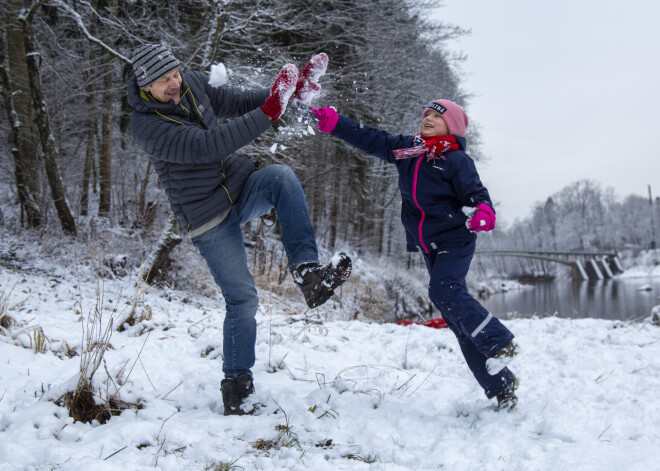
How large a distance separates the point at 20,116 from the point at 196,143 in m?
7.37

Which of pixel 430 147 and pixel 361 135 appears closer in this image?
pixel 430 147

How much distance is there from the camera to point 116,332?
10.9ft

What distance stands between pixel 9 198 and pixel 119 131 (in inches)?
172

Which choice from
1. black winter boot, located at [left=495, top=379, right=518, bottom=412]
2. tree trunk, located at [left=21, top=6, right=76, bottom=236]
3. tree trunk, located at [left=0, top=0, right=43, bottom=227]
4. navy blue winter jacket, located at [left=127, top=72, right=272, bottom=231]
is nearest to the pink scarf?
navy blue winter jacket, located at [left=127, top=72, right=272, bottom=231]

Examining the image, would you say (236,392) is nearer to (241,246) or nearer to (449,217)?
(241,246)

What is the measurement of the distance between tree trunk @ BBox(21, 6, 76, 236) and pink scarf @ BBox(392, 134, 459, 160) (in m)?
6.32

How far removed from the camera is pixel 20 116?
23.7ft

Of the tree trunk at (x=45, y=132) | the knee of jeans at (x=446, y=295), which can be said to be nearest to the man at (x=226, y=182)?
the knee of jeans at (x=446, y=295)

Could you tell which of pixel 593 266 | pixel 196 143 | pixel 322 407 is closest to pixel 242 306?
pixel 322 407

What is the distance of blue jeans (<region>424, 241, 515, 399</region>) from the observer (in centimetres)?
218

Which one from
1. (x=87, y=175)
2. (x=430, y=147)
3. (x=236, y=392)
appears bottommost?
(x=236, y=392)

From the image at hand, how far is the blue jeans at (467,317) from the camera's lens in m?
2.18

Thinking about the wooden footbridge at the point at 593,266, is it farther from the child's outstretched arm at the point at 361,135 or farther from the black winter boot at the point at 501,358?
the black winter boot at the point at 501,358

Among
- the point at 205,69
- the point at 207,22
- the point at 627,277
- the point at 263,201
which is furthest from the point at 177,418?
the point at 627,277
